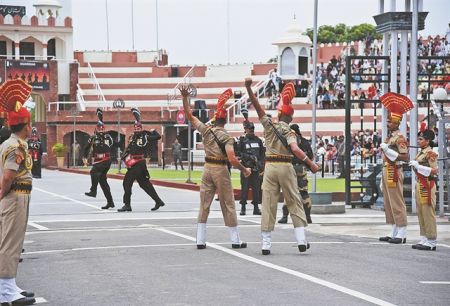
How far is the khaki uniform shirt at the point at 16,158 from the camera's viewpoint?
10942 millimetres

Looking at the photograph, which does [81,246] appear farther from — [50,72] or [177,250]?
[50,72]

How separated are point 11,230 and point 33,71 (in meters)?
69.3

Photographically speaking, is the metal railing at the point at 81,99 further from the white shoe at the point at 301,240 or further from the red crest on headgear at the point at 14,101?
the red crest on headgear at the point at 14,101

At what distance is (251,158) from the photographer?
23172 millimetres

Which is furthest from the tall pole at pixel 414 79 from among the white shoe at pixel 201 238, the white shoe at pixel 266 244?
the white shoe at pixel 266 244

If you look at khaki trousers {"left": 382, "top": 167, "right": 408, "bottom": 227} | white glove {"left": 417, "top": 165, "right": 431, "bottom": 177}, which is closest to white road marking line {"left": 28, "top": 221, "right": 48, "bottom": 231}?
khaki trousers {"left": 382, "top": 167, "right": 408, "bottom": 227}

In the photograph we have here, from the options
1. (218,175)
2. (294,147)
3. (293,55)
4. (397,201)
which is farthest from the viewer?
(293,55)

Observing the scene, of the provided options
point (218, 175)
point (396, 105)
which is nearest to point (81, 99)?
point (396, 105)

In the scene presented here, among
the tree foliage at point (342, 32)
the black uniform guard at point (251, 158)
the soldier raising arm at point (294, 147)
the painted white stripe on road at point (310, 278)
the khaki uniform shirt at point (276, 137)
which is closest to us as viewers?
the painted white stripe on road at point (310, 278)

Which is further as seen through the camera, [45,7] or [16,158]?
[45,7]

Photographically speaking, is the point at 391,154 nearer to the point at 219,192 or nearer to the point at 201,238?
the point at 219,192

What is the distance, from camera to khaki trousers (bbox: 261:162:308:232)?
14922 mm

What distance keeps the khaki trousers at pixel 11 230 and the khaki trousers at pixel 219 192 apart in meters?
4.94

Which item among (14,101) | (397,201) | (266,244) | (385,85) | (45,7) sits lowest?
(266,244)
